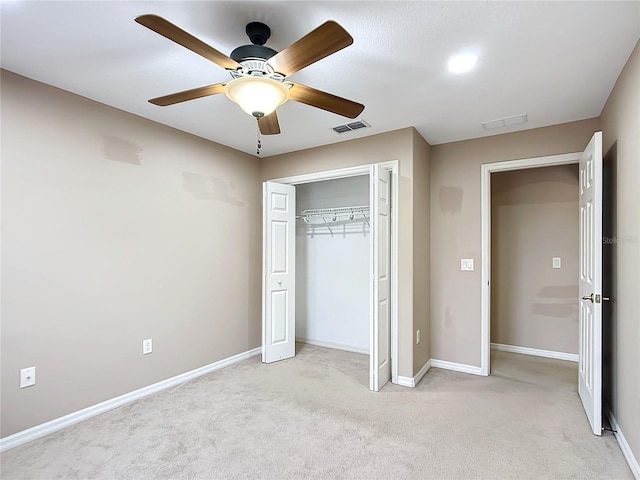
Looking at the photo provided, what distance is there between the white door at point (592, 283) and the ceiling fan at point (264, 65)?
1738 millimetres

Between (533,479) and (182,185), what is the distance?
341cm

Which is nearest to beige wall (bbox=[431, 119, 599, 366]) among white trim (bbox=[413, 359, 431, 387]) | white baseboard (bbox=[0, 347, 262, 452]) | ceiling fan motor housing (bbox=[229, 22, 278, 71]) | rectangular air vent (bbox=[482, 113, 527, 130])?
white trim (bbox=[413, 359, 431, 387])

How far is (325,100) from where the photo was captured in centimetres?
193

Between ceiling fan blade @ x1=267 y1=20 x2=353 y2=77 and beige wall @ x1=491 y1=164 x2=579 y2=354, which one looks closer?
ceiling fan blade @ x1=267 y1=20 x2=353 y2=77

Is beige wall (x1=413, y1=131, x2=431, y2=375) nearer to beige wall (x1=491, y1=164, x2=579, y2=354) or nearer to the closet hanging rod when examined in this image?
the closet hanging rod

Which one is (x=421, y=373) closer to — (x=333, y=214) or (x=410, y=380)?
Answer: (x=410, y=380)

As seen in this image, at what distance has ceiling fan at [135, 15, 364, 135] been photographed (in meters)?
1.42

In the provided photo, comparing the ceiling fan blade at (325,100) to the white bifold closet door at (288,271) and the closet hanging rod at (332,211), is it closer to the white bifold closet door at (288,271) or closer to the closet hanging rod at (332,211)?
the white bifold closet door at (288,271)

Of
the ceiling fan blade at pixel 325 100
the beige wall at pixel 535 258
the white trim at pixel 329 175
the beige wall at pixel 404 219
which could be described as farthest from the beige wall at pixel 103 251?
the beige wall at pixel 535 258

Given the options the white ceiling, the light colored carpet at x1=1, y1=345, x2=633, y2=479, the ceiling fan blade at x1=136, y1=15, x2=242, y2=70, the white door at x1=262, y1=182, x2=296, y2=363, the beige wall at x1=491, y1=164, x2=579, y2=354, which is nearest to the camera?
the ceiling fan blade at x1=136, y1=15, x2=242, y2=70

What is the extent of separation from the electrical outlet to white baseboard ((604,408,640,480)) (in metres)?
3.66

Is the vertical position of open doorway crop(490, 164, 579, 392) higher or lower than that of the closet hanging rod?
lower

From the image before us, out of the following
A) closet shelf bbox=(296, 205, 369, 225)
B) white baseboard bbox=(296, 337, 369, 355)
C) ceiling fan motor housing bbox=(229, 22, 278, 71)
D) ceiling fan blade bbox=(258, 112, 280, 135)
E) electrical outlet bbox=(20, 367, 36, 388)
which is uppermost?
ceiling fan motor housing bbox=(229, 22, 278, 71)

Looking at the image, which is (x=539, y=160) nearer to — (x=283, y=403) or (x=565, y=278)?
(x=565, y=278)
